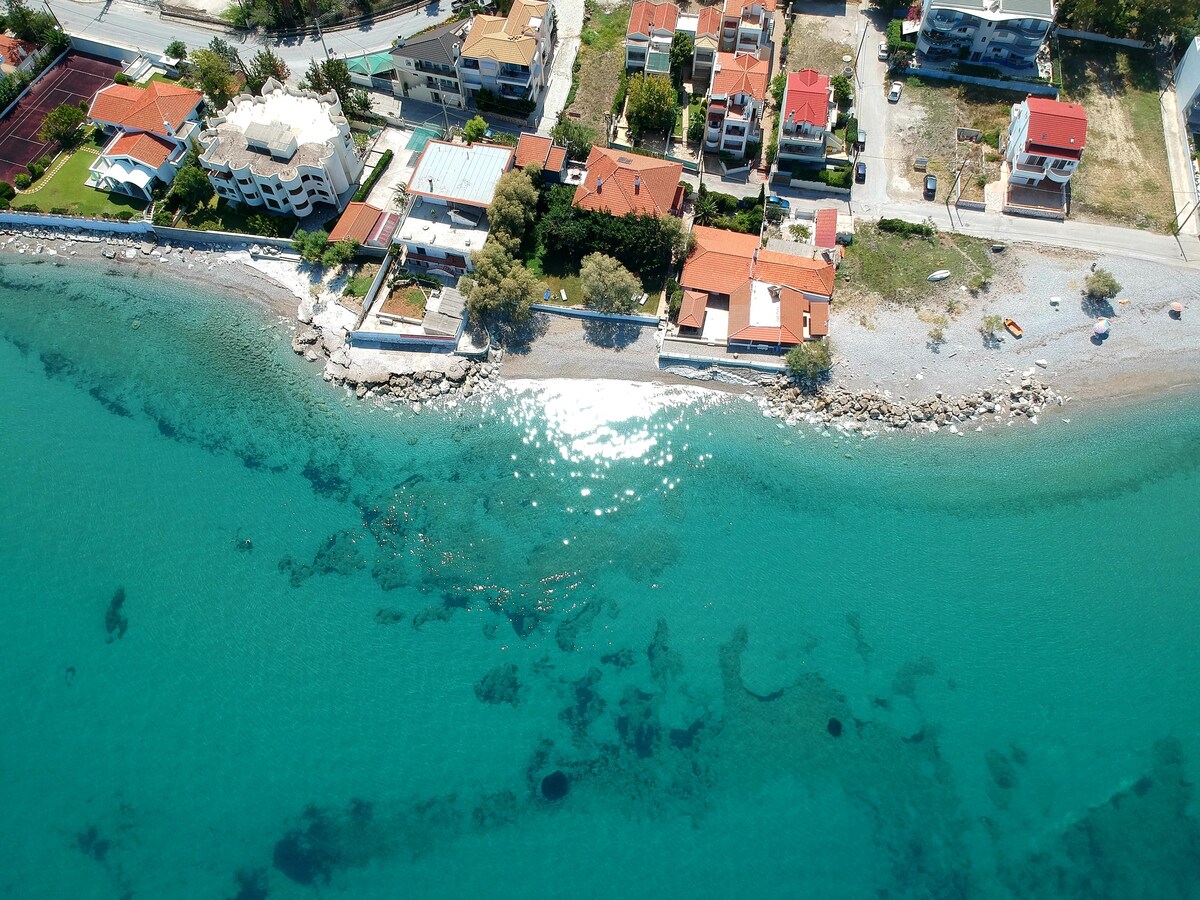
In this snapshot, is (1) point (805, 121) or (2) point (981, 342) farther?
(1) point (805, 121)

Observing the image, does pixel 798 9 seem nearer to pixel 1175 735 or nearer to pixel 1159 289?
pixel 1159 289

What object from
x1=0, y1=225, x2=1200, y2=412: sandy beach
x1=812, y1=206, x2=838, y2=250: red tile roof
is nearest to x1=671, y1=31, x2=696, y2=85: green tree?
x1=812, y1=206, x2=838, y2=250: red tile roof

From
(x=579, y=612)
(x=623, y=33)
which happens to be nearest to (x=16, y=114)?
(x=623, y=33)

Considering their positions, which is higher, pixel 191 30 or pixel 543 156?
pixel 191 30

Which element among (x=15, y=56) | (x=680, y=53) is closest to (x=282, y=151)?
(x=15, y=56)

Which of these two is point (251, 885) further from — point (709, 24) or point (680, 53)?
point (709, 24)
